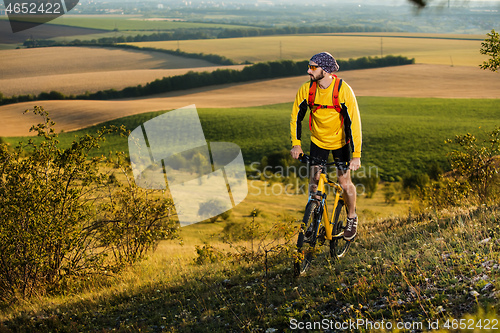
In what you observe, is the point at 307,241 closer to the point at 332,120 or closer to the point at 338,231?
the point at 338,231

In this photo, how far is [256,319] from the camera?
16.5 ft

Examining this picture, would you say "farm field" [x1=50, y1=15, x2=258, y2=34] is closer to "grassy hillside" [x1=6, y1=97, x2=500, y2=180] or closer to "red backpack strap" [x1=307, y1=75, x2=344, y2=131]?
"grassy hillside" [x1=6, y1=97, x2=500, y2=180]

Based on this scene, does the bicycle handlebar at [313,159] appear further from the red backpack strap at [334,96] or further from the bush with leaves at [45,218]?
the bush with leaves at [45,218]

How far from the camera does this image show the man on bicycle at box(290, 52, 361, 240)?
18.2 ft

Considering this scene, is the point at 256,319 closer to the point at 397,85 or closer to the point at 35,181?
the point at 35,181

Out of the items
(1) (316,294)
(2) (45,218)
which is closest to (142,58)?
(2) (45,218)

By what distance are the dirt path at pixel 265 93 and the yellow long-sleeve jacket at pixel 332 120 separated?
48193 mm

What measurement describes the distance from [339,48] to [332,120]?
11401cm

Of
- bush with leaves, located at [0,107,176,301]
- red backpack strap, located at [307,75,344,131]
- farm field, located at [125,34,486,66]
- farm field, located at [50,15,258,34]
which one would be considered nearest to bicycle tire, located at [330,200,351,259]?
red backpack strap, located at [307,75,344,131]

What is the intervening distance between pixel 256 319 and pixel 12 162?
17.9 feet

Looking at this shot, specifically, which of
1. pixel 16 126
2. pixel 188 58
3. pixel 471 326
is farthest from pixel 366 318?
pixel 188 58

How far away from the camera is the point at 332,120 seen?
572 centimetres

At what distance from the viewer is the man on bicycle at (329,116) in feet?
18.2

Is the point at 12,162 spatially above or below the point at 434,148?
above
